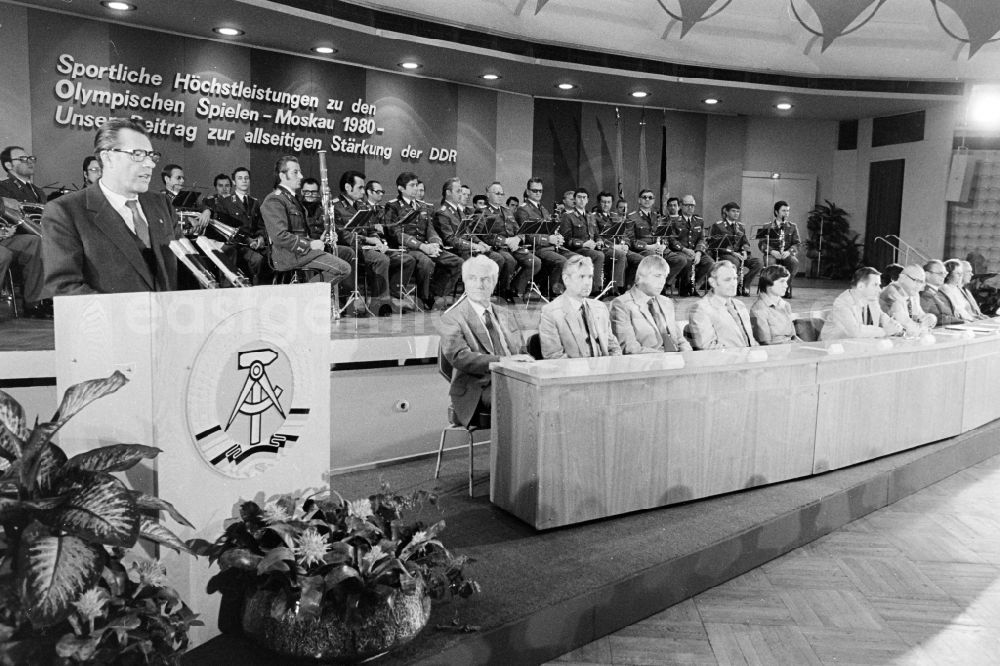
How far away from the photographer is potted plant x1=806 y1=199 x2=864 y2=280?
44.2 feet

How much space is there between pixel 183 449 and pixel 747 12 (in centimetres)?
1019

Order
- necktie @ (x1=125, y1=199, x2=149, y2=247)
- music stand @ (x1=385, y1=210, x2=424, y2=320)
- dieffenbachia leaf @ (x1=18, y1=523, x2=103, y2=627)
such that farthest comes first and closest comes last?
music stand @ (x1=385, y1=210, x2=424, y2=320)
necktie @ (x1=125, y1=199, x2=149, y2=247)
dieffenbachia leaf @ (x1=18, y1=523, x2=103, y2=627)

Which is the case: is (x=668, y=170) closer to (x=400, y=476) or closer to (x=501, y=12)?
(x=501, y=12)

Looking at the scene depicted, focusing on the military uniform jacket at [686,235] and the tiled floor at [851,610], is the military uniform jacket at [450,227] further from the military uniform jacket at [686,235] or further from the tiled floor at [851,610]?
the tiled floor at [851,610]

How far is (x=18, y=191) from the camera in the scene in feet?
20.2

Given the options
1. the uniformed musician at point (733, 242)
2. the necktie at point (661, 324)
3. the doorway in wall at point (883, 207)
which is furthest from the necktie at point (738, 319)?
the doorway in wall at point (883, 207)

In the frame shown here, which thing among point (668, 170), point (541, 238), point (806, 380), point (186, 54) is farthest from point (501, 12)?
point (806, 380)

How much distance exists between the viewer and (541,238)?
8.59m

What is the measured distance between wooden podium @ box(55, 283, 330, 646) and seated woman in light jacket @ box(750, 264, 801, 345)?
364cm

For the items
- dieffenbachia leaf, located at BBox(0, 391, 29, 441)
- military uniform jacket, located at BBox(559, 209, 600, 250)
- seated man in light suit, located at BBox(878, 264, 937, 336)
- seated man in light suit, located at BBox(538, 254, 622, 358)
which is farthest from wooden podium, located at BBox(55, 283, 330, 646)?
military uniform jacket, located at BBox(559, 209, 600, 250)

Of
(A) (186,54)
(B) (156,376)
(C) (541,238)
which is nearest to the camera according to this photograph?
(B) (156,376)

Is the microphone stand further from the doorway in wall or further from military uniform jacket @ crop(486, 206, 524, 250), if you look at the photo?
the doorway in wall

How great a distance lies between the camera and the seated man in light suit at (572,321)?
155 inches

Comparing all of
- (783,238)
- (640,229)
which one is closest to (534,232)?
(640,229)
